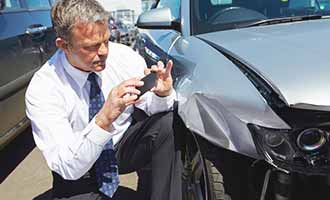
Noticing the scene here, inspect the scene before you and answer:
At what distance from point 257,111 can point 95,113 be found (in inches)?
33.8

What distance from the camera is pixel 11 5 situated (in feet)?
12.0

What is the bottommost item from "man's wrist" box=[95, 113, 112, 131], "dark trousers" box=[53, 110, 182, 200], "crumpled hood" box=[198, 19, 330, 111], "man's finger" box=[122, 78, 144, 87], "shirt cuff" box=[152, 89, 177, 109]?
"dark trousers" box=[53, 110, 182, 200]

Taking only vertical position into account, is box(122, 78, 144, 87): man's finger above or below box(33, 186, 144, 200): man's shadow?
above

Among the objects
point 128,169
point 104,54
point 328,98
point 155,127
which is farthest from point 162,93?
point 328,98

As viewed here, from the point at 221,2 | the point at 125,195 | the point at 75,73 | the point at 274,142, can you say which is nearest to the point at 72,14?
the point at 75,73

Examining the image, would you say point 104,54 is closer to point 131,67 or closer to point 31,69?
point 131,67

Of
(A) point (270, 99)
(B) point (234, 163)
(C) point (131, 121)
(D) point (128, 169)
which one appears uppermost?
(A) point (270, 99)

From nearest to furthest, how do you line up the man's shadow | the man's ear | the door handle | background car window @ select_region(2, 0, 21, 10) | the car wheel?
the car wheel → the man's ear → the man's shadow → background car window @ select_region(2, 0, 21, 10) → the door handle

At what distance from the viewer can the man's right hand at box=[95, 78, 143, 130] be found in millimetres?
1698

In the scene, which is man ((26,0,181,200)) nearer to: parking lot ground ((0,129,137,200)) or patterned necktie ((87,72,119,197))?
patterned necktie ((87,72,119,197))

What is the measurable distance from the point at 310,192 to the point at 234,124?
303 millimetres

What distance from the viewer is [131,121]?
227 cm

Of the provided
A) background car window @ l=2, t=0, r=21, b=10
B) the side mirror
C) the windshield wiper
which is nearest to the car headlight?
the windshield wiper

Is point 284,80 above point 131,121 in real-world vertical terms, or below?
above
